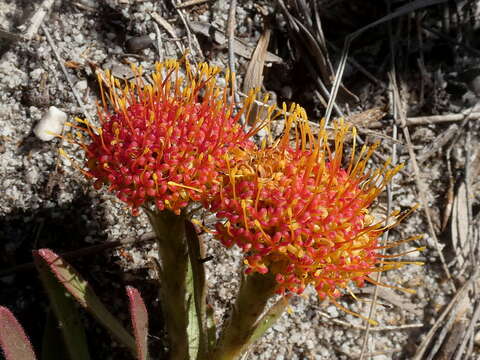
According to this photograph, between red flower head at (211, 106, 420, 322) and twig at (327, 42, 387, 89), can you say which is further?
twig at (327, 42, 387, 89)

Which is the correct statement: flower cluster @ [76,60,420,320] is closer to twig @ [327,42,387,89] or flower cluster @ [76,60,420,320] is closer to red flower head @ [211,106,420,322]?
red flower head @ [211,106,420,322]

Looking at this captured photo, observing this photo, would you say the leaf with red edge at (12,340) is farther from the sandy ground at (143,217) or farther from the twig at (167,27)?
the twig at (167,27)

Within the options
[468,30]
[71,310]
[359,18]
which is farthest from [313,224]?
[468,30]

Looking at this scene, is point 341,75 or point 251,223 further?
point 341,75

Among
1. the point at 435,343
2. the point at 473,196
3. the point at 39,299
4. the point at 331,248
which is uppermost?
the point at 331,248

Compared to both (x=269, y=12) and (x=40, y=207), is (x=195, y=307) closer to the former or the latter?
(x=40, y=207)

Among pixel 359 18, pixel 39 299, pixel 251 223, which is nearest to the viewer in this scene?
pixel 251 223

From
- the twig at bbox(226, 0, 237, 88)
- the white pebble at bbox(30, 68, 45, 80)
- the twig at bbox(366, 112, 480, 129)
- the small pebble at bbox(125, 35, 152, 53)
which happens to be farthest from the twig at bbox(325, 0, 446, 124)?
the white pebble at bbox(30, 68, 45, 80)
